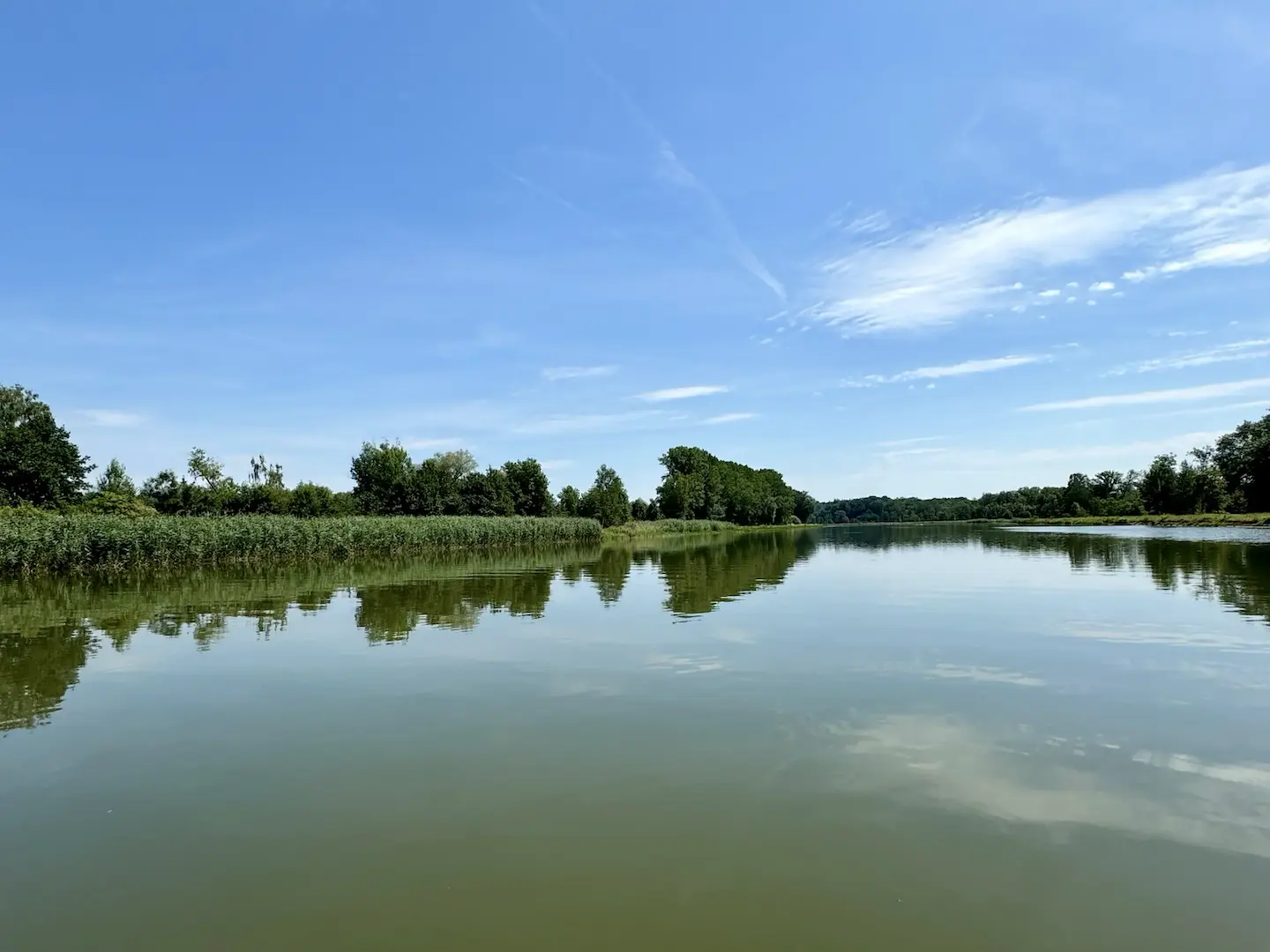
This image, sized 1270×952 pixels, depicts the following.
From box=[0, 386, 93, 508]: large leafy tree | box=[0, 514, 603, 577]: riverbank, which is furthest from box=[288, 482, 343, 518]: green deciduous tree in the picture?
box=[0, 514, 603, 577]: riverbank

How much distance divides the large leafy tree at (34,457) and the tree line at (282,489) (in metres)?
0.07

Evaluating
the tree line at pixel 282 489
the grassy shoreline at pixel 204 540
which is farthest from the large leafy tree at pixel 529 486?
the grassy shoreline at pixel 204 540

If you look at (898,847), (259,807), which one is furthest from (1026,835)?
(259,807)

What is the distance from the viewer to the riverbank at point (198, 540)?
87.8ft

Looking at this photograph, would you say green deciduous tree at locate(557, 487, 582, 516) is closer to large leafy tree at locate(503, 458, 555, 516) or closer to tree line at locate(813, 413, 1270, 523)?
large leafy tree at locate(503, 458, 555, 516)

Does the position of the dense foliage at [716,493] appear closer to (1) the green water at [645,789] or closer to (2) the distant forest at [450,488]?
(2) the distant forest at [450,488]

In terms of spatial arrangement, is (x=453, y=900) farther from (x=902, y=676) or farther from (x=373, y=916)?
(x=902, y=676)

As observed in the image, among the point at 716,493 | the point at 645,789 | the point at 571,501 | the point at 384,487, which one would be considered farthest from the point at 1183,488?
the point at 645,789

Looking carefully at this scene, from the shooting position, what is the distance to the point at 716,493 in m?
109

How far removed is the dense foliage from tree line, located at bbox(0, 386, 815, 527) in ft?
2.41

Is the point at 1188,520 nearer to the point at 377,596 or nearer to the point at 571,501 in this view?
the point at 571,501

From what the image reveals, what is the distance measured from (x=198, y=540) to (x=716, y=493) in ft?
272

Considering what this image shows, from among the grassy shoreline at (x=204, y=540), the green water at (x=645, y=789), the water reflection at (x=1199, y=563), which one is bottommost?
the green water at (x=645, y=789)

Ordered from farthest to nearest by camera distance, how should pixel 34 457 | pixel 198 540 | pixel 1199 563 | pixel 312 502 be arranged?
pixel 312 502 → pixel 34 457 → pixel 198 540 → pixel 1199 563
